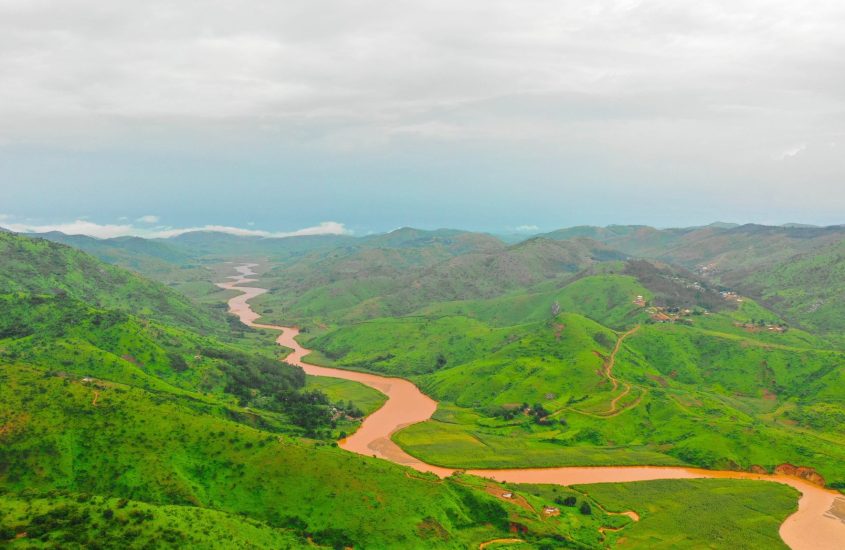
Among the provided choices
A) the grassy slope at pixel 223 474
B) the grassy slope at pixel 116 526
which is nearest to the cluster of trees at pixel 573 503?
the grassy slope at pixel 223 474

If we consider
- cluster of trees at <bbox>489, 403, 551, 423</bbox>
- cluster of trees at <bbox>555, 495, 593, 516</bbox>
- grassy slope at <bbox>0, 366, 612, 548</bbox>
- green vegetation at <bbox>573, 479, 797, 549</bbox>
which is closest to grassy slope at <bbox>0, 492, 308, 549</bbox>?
grassy slope at <bbox>0, 366, 612, 548</bbox>

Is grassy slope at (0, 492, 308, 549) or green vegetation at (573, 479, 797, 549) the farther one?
green vegetation at (573, 479, 797, 549)

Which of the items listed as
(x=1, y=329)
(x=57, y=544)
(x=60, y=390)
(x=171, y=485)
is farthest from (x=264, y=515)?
(x=1, y=329)

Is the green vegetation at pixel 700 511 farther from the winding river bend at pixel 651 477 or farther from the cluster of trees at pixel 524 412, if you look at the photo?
the cluster of trees at pixel 524 412

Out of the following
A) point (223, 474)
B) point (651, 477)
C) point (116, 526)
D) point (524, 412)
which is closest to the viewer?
point (116, 526)

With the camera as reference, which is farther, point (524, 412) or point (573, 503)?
point (524, 412)

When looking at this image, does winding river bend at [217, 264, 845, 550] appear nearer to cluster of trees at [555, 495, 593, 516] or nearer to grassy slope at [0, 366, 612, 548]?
cluster of trees at [555, 495, 593, 516]

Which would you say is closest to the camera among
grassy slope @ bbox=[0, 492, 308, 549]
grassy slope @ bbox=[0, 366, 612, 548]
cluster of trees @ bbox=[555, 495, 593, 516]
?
grassy slope @ bbox=[0, 492, 308, 549]

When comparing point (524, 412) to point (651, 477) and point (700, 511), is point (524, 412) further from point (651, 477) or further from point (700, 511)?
point (700, 511)

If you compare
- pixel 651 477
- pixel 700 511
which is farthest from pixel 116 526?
pixel 651 477

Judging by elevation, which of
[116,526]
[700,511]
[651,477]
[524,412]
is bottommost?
[651,477]

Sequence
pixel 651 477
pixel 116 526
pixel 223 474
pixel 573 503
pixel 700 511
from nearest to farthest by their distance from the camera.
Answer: pixel 116 526
pixel 223 474
pixel 700 511
pixel 573 503
pixel 651 477
